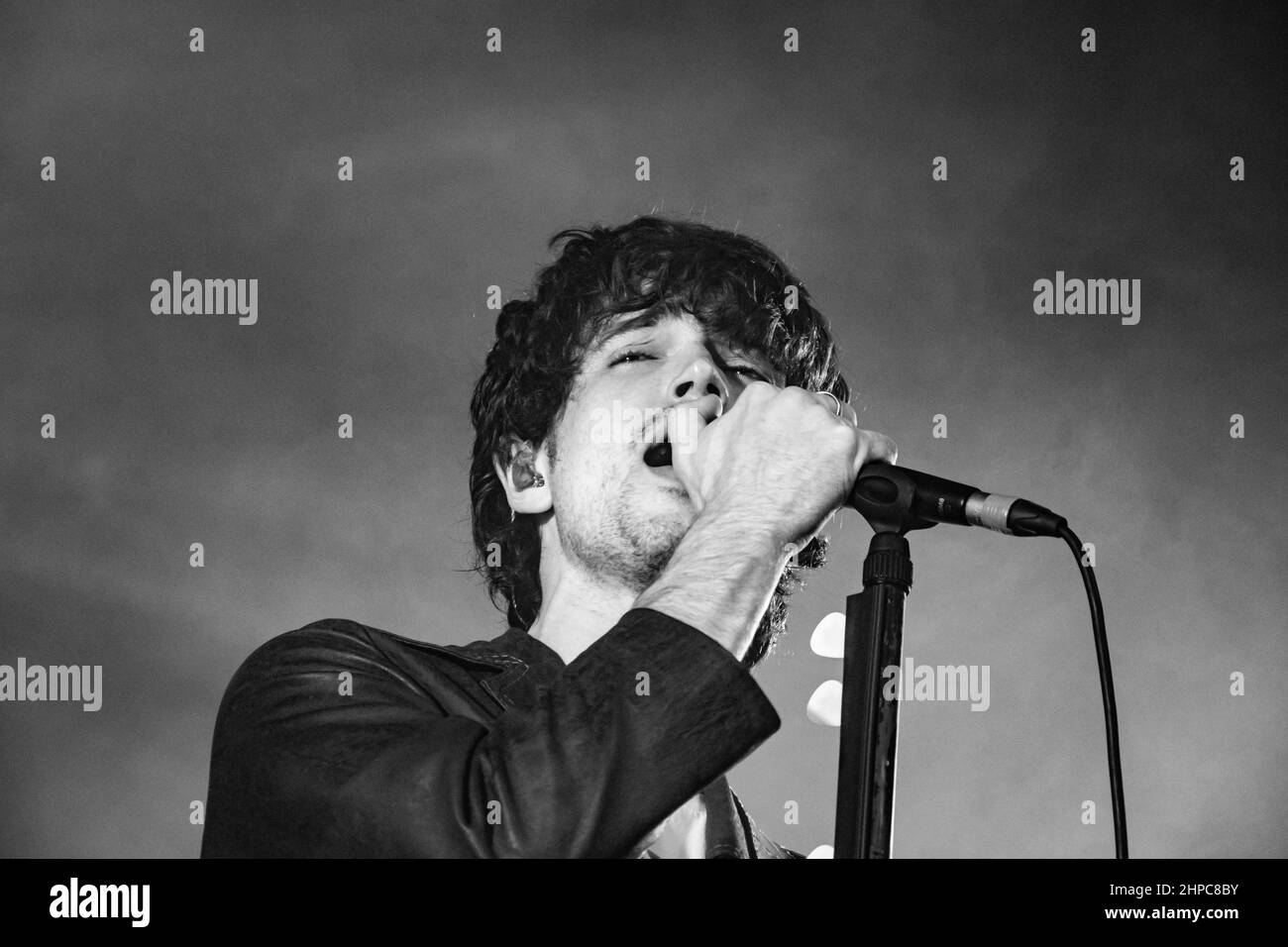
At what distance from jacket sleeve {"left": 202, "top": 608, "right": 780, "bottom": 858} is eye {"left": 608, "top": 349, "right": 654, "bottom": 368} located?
0.97 metres

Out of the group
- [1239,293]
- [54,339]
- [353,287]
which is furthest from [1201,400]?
[54,339]

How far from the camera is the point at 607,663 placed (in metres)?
1.34

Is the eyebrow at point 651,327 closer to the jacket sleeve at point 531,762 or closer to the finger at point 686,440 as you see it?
the finger at point 686,440

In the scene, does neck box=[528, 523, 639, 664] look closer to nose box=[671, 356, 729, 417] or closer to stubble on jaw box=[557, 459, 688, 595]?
stubble on jaw box=[557, 459, 688, 595]

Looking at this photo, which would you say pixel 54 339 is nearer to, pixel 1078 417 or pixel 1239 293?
pixel 1078 417

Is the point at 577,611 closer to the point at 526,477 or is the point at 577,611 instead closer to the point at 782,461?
the point at 526,477

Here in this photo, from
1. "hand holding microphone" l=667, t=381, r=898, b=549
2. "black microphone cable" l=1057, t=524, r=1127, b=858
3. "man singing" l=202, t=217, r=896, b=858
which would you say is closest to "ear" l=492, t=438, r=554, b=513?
"man singing" l=202, t=217, r=896, b=858

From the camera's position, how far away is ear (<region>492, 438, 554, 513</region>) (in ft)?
7.96

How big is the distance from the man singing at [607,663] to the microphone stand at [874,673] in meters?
0.07

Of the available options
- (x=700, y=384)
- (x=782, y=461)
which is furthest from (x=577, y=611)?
(x=782, y=461)

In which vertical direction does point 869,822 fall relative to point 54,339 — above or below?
below

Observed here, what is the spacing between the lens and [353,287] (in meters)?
3.27

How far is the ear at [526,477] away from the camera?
7.96ft
